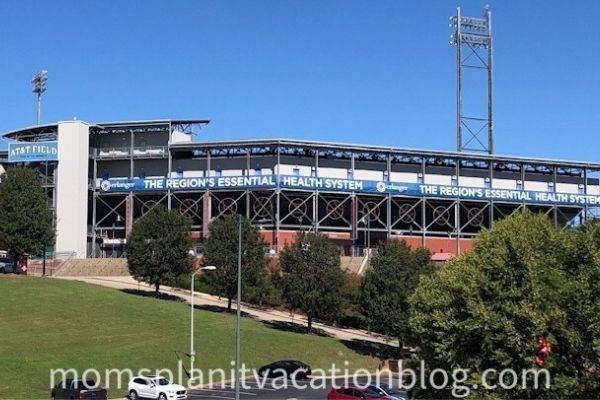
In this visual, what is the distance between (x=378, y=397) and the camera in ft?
125

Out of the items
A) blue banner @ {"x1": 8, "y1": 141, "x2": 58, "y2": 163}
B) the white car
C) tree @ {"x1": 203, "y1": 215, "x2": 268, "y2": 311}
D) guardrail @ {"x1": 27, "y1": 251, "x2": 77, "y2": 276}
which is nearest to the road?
the white car

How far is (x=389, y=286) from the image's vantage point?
62281mm

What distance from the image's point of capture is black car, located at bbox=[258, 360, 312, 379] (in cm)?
5003

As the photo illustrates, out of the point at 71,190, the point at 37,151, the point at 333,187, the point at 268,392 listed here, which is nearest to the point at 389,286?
the point at 268,392

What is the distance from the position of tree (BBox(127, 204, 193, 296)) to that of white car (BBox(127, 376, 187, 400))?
2890 centimetres

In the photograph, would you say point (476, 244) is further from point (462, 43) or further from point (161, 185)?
point (462, 43)

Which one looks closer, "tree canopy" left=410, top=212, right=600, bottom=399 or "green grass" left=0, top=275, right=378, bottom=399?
"tree canopy" left=410, top=212, right=600, bottom=399

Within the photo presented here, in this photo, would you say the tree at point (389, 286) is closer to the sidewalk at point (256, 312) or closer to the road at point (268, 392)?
the sidewalk at point (256, 312)

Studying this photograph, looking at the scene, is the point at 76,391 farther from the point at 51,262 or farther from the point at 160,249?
the point at 51,262

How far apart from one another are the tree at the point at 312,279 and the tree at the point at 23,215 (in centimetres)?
2507

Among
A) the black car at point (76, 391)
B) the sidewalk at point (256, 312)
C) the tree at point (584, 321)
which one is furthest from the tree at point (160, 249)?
the tree at point (584, 321)

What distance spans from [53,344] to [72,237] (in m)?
47.3

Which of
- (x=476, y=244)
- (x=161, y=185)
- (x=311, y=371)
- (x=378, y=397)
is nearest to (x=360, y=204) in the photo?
(x=161, y=185)

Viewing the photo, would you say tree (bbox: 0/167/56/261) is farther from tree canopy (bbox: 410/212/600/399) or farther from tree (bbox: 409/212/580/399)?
tree canopy (bbox: 410/212/600/399)
